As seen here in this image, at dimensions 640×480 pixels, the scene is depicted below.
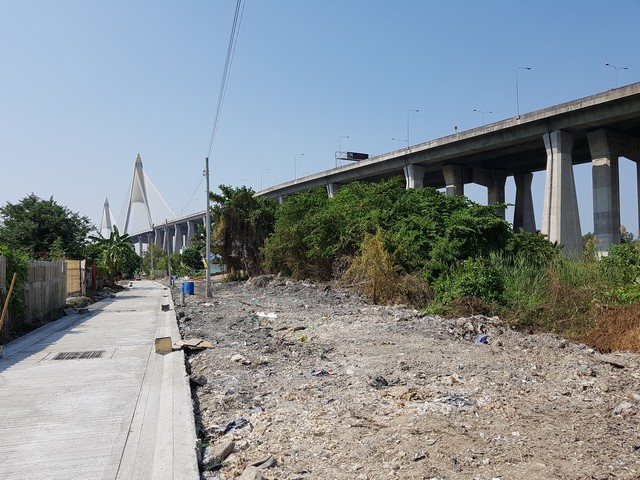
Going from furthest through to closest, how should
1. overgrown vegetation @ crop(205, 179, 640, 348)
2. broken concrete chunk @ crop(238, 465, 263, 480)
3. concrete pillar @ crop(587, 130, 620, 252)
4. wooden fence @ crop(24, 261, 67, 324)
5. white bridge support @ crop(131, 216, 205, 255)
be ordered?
white bridge support @ crop(131, 216, 205, 255)
concrete pillar @ crop(587, 130, 620, 252)
wooden fence @ crop(24, 261, 67, 324)
overgrown vegetation @ crop(205, 179, 640, 348)
broken concrete chunk @ crop(238, 465, 263, 480)

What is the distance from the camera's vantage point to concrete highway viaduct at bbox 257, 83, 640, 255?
109ft

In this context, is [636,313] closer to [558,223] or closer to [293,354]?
[293,354]

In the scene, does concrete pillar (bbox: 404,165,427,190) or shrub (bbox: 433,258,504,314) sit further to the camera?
concrete pillar (bbox: 404,165,427,190)

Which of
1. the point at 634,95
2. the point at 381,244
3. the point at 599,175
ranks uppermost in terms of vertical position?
the point at 634,95

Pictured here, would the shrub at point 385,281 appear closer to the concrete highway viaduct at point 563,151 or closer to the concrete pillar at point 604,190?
the concrete highway viaduct at point 563,151

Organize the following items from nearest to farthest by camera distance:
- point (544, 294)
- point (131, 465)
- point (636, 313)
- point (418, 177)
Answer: point (131, 465) < point (636, 313) < point (544, 294) < point (418, 177)

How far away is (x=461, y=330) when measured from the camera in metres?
12.0

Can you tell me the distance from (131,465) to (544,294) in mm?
12449

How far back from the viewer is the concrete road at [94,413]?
15.9 feet

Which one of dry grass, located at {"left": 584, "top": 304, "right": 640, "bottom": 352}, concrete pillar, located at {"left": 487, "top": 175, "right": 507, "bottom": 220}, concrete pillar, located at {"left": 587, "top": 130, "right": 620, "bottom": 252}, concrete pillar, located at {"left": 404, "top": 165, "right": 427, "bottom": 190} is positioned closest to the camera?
dry grass, located at {"left": 584, "top": 304, "right": 640, "bottom": 352}

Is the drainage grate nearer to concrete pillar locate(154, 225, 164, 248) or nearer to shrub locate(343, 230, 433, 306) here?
shrub locate(343, 230, 433, 306)

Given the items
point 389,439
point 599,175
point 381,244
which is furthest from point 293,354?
point 599,175

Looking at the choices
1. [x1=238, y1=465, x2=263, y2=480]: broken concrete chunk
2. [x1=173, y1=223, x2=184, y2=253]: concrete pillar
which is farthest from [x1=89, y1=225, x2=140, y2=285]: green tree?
[x1=173, y1=223, x2=184, y2=253]: concrete pillar

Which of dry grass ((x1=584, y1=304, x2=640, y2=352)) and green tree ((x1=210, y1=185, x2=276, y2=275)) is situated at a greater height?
green tree ((x1=210, y1=185, x2=276, y2=275))
